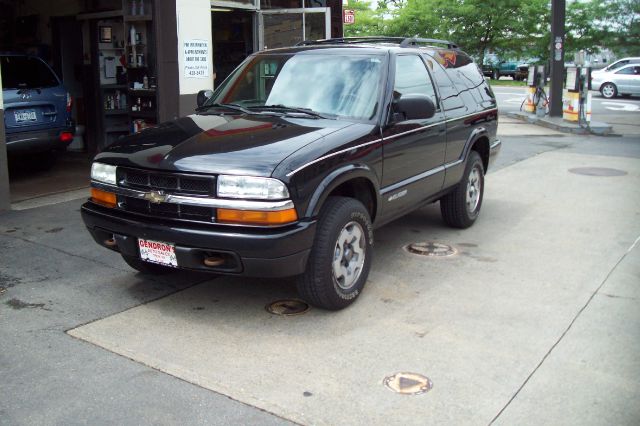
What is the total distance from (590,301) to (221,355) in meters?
2.83

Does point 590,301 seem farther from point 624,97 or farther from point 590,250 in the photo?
point 624,97

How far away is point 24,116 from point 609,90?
24.2m

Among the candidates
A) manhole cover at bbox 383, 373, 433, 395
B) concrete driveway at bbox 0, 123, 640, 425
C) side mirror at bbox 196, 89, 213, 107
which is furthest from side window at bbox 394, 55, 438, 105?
manhole cover at bbox 383, 373, 433, 395

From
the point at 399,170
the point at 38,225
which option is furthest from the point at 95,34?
the point at 399,170

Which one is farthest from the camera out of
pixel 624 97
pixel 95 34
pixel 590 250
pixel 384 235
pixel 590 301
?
pixel 624 97

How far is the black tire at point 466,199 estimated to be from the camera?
6980 mm

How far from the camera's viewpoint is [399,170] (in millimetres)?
5598

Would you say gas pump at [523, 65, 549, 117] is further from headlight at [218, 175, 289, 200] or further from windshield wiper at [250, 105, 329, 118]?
headlight at [218, 175, 289, 200]

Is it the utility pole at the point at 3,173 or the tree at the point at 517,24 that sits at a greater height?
the tree at the point at 517,24

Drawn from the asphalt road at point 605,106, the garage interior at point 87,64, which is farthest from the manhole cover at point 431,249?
the asphalt road at point 605,106

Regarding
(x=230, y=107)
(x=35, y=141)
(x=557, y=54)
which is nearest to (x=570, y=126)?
(x=557, y=54)

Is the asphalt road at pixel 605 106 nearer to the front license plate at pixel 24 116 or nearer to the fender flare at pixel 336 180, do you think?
the front license plate at pixel 24 116

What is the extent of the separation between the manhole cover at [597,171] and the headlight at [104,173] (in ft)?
26.1

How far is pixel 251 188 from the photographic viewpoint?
4.29 metres
